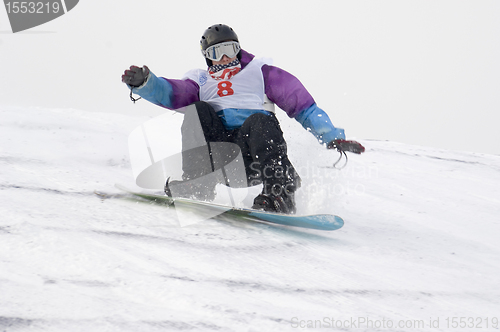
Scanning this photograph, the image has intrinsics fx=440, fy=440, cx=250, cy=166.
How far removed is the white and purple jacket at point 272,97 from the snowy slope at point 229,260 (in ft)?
0.48

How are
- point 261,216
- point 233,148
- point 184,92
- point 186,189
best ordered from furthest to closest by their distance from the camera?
point 184,92
point 233,148
point 186,189
point 261,216

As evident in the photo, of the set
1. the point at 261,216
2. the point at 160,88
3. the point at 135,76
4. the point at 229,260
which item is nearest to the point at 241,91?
the point at 160,88

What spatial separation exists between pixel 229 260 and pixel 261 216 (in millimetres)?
477

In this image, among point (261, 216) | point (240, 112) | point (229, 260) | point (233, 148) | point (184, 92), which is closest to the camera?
point (229, 260)

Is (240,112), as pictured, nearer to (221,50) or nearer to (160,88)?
(221,50)

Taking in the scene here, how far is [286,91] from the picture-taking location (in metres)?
2.89

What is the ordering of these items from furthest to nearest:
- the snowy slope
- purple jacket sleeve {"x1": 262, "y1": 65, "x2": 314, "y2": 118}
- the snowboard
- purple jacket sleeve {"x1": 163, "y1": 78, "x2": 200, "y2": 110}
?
purple jacket sleeve {"x1": 163, "y1": 78, "x2": 200, "y2": 110} → purple jacket sleeve {"x1": 262, "y1": 65, "x2": 314, "y2": 118} → the snowboard → the snowy slope

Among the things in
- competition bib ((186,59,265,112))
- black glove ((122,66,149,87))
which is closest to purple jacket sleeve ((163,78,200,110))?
competition bib ((186,59,265,112))

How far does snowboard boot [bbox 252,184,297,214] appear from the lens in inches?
94.7

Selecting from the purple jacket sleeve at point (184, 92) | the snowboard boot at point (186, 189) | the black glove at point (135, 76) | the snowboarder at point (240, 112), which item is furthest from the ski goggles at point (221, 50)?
the snowboard boot at point (186, 189)

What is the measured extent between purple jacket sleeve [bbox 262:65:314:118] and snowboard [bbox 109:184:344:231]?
0.82m

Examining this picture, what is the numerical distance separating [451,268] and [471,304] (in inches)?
16.5

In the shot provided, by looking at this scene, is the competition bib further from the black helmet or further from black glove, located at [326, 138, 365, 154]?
black glove, located at [326, 138, 365, 154]

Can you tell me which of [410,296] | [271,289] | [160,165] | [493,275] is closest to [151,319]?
[271,289]
